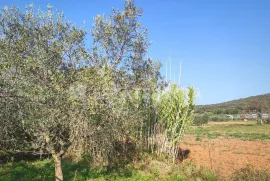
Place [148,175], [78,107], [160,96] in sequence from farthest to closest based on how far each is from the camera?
[160,96], [148,175], [78,107]

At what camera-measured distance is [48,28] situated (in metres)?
9.30

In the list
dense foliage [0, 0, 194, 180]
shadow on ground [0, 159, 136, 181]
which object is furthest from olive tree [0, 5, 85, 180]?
shadow on ground [0, 159, 136, 181]

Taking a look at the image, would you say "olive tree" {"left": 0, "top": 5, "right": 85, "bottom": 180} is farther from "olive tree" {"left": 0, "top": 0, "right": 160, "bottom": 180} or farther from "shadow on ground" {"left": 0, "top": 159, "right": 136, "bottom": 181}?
"shadow on ground" {"left": 0, "top": 159, "right": 136, "bottom": 181}

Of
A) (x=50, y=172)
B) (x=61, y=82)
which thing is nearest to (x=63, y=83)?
(x=61, y=82)

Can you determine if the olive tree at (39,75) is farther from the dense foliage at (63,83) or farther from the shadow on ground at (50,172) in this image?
the shadow on ground at (50,172)

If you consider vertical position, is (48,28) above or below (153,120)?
above

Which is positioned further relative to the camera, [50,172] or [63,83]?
[50,172]

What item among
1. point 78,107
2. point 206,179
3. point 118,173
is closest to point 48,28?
point 78,107

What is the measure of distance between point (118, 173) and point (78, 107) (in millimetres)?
6254

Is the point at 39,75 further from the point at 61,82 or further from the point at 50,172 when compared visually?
the point at 50,172

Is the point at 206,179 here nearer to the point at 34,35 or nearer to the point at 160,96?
the point at 160,96

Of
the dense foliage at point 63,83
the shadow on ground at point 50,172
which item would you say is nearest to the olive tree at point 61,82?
the dense foliage at point 63,83

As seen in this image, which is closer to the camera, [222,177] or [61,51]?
[61,51]

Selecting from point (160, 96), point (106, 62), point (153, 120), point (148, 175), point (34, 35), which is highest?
point (34, 35)
